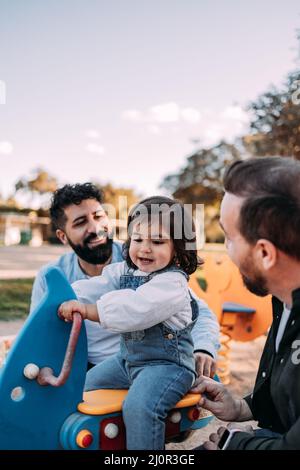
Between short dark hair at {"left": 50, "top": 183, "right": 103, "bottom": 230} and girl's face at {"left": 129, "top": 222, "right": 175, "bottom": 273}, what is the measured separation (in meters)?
1.14

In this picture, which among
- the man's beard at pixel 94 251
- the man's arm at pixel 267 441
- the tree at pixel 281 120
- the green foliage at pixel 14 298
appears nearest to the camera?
the man's arm at pixel 267 441

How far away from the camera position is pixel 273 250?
132 centimetres

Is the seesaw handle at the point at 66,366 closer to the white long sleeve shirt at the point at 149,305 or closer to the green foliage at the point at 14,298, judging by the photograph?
the white long sleeve shirt at the point at 149,305

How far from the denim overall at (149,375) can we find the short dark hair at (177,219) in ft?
0.23

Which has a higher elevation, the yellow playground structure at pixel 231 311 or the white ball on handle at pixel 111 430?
the white ball on handle at pixel 111 430

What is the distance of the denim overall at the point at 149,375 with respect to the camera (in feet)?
5.05

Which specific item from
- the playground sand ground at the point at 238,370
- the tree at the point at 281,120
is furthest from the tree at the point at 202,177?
the playground sand ground at the point at 238,370

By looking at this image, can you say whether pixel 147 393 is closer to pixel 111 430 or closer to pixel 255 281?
pixel 111 430

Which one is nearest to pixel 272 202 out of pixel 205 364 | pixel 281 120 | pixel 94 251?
pixel 205 364

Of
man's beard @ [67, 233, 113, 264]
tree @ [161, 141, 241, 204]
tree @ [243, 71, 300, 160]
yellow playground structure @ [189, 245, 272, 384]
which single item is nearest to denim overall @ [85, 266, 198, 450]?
man's beard @ [67, 233, 113, 264]
